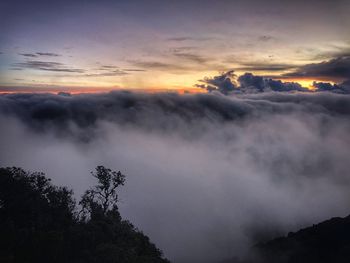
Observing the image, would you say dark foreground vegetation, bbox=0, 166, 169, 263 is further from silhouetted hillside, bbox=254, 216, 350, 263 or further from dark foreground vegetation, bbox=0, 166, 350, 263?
silhouetted hillside, bbox=254, 216, 350, 263

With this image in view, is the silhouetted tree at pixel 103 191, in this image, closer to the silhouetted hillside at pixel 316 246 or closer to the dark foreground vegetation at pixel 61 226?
the dark foreground vegetation at pixel 61 226

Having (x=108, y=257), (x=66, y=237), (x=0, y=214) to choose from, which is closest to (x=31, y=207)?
(x=0, y=214)

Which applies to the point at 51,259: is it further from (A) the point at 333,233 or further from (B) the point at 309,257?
(A) the point at 333,233

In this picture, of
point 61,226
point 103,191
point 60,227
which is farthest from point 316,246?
point 60,227

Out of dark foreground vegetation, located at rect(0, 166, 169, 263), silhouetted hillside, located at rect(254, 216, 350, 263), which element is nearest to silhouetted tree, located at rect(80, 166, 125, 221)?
dark foreground vegetation, located at rect(0, 166, 169, 263)

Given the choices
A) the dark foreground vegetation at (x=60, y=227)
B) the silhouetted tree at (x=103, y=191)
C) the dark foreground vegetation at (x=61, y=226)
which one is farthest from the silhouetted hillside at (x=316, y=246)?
the dark foreground vegetation at (x=60, y=227)
